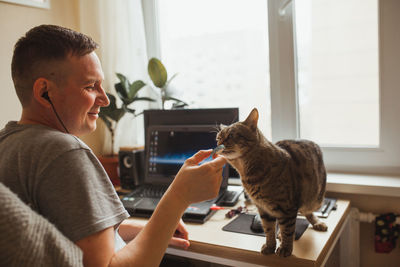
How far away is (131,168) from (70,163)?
1192 millimetres

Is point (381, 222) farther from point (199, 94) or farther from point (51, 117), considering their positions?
point (51, 117)

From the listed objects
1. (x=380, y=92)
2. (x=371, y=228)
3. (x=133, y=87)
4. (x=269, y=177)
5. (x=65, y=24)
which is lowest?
(x=371, y=228)

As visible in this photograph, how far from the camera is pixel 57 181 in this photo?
622mm

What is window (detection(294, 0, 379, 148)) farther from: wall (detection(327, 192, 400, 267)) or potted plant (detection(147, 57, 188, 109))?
potted plant (detection(147, 57, 188, 109))

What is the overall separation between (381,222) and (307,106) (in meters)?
0.68

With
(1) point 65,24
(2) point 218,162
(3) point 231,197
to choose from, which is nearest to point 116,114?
(1) point 65,24

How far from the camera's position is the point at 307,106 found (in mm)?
1797

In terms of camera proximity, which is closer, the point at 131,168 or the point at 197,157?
the point at 197,157

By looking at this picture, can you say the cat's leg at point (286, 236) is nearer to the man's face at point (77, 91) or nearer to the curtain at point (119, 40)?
the man's face at point (77, 91)

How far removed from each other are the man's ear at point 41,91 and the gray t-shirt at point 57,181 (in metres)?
0.09

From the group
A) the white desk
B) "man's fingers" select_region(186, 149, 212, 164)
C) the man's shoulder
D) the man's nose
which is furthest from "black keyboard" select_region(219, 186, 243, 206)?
the man's shoulder

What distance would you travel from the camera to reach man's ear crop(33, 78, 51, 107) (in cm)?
71

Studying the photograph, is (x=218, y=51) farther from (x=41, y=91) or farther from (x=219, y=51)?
(x=41, y=91)

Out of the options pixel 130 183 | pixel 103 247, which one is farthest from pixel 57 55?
pixel 130 183
